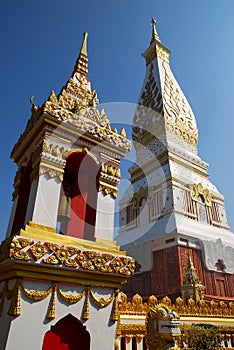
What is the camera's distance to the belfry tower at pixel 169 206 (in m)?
14.8

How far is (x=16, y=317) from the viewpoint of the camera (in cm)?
347

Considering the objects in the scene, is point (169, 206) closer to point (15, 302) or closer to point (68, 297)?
point (68, 297)

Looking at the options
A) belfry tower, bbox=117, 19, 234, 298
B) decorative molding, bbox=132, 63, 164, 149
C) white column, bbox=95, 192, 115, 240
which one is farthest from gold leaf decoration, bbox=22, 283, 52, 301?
decorative molding, bbox=132, 63, 164, 149

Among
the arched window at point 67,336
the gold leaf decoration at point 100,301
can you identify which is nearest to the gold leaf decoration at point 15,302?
the arched window at point 67,336

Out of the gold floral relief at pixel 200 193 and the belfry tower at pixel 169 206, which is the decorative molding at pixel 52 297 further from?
the gold floral relief at pixel 200 193

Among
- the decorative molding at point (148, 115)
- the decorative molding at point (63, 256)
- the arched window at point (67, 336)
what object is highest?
the decorative molding at point (148, 115)

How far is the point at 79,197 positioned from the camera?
233 inches

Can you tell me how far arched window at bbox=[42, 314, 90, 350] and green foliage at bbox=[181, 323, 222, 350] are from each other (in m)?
3.04

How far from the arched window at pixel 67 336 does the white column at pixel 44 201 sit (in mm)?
1442

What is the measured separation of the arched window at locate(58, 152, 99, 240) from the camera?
5.51 metres

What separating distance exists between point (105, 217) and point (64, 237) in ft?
3.41

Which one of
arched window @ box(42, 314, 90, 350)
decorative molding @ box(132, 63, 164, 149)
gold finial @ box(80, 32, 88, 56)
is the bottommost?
arched window @ box(42, 314, 90, 350)

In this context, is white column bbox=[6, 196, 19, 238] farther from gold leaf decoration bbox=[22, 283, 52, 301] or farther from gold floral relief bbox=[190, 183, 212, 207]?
gold floral relief bbox=[190, 183, 212, 207]

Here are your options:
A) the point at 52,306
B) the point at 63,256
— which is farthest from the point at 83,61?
the point at 52,306
